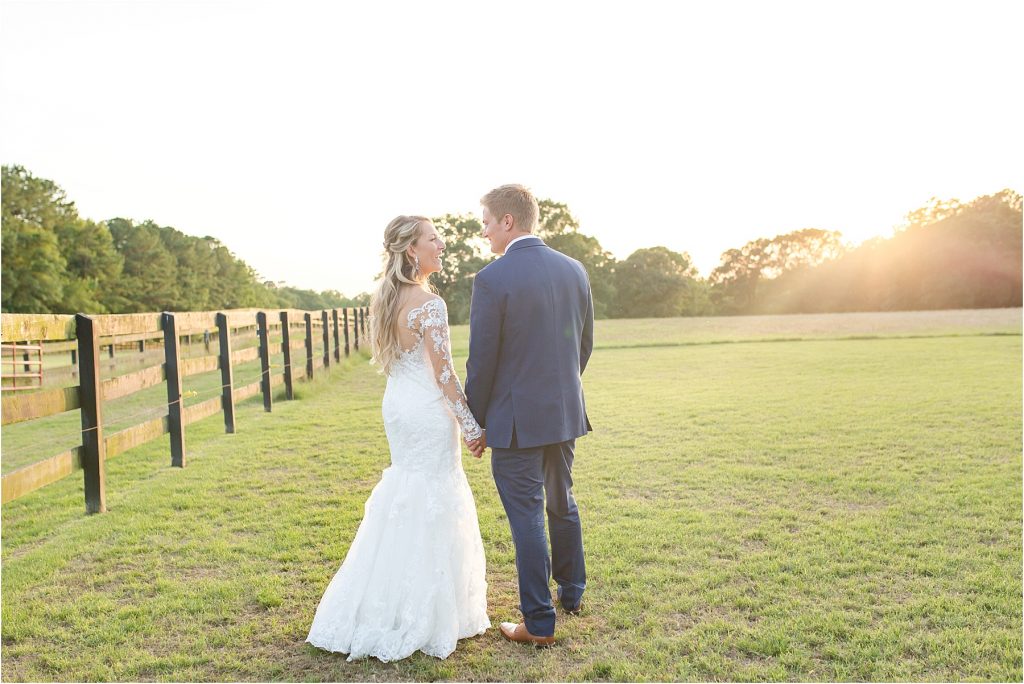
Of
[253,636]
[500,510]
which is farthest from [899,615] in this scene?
[253,636]

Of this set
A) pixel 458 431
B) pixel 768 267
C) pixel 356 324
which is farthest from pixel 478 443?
pixel 768 267

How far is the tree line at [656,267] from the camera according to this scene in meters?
48.0

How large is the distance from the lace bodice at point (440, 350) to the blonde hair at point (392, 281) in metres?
0.10

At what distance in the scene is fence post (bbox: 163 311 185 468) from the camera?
6.63 metres

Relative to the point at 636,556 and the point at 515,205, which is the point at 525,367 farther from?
the point at 636,556

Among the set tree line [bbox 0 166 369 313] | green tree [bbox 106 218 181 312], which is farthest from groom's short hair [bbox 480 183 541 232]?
green tree [bbox 106 218 181 312]

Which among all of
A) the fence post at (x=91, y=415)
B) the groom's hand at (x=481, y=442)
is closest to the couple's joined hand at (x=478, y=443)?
the groom's hand at (x=481, y=442)

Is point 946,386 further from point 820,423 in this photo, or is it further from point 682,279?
point 682,279

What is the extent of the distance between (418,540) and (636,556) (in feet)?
5.12

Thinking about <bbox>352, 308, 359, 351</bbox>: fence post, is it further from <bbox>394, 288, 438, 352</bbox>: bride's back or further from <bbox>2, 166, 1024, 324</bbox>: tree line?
<bbox>2, 166, 1024, 324</bbox>: tree line

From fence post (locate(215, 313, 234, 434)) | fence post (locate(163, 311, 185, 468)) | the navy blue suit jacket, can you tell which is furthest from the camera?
fence post (locate(215, 313, 234, 434))

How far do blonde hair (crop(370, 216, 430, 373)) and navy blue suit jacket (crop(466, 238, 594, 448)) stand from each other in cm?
38

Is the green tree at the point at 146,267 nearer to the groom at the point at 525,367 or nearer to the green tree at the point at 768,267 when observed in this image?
the green tree at the point at 768,267

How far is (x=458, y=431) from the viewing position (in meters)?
3.29
